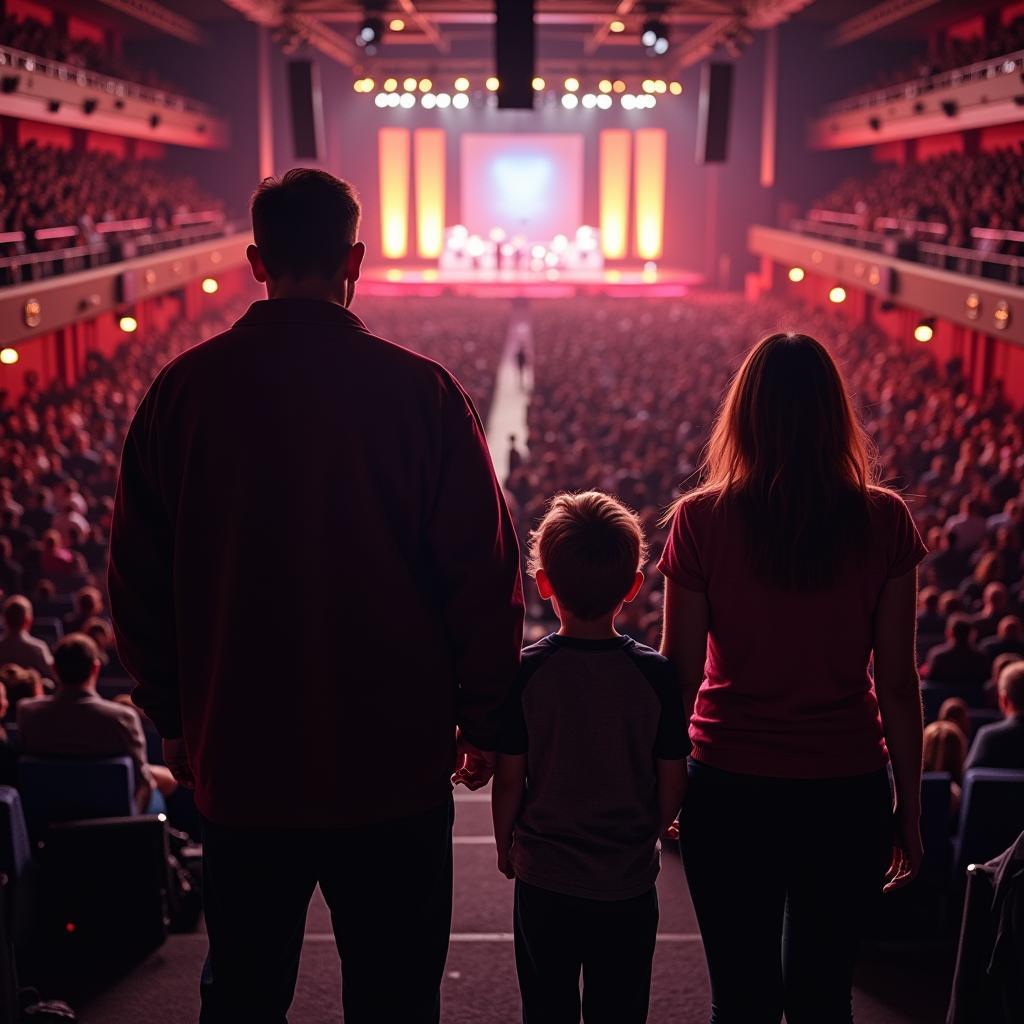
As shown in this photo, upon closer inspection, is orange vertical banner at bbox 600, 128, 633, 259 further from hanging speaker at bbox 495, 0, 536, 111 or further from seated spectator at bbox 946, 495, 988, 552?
seated spectator at bbox 946, 495, 988, 552

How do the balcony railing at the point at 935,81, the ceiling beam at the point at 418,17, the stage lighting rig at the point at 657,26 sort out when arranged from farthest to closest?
the ceiling beam at the point at 418,17, the balcony railing at the point at 935,81, the stage lighting rig at the point at 657,26

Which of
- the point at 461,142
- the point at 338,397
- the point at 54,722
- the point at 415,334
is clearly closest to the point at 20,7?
the point at 415,334

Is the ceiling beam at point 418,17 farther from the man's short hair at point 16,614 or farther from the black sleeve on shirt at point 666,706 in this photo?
the black sleeve on shirt at point 666,706

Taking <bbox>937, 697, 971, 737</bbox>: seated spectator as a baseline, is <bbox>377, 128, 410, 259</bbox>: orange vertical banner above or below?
above

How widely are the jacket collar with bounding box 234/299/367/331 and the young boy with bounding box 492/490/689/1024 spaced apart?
623mm

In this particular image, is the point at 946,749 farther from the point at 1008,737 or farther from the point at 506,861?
the point at 506,861

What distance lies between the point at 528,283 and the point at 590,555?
36.8m

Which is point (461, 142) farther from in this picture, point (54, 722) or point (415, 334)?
point (54, 722)

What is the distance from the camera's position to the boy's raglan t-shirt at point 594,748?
8.10 feet

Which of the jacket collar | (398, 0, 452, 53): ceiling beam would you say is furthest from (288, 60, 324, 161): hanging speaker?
the jacket collar

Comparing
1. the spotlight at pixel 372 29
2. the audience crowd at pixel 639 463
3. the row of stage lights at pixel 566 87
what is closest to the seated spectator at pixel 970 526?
the audience crowd at pixel 639 463

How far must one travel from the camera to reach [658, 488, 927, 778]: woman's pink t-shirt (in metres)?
2.47

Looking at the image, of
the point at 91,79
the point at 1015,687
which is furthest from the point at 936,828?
the point at 91,79

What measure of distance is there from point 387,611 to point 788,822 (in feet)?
3.03
